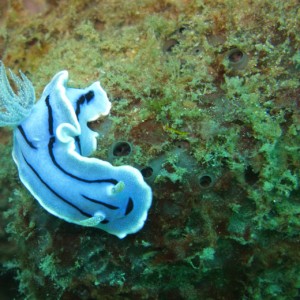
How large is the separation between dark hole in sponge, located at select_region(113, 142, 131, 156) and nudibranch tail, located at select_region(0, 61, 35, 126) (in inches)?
36.2

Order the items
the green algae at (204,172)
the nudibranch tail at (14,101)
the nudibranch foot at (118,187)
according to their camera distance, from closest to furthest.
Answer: the nudibranch foot at (118,187) < the green algae at (204,172) < the nudibranch tail at (14,101)

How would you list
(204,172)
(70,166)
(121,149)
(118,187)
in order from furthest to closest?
(121,149), (204,172), (70,166), (118,187)

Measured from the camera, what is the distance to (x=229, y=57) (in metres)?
3.26

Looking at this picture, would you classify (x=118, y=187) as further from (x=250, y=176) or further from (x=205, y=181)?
(x=250, y=176)

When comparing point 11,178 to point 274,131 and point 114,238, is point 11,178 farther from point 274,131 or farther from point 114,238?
point 274,131

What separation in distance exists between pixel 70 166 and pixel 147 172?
2.25 feet

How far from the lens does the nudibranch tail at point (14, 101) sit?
3092 millimetres

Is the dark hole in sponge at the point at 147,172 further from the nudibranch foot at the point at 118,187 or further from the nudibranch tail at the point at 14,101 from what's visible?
the nudibranch tail at the point at 14,101

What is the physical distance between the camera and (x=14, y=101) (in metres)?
3.07

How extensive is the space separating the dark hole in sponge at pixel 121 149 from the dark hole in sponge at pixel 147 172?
23 cm

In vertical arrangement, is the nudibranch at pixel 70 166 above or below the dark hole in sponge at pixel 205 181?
above

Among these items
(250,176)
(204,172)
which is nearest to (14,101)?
(204,172)

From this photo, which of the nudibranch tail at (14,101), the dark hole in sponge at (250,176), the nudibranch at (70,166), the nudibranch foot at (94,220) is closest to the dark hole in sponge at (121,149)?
the nudibranch at (70,166)

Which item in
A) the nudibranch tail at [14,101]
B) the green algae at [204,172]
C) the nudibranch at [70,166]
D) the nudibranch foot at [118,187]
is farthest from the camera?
the nudibranch tail at [14,101]
